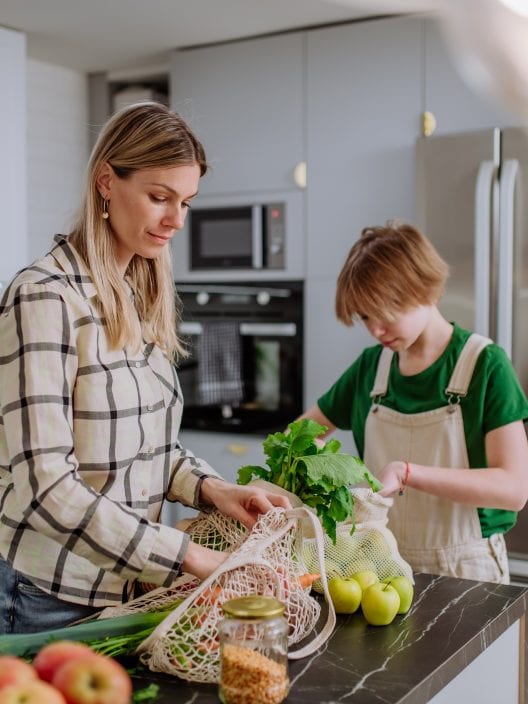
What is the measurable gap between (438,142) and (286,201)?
2.16ft

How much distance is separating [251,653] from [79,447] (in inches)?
17.0

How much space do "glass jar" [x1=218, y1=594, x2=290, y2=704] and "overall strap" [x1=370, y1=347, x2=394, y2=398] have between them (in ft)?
3.46

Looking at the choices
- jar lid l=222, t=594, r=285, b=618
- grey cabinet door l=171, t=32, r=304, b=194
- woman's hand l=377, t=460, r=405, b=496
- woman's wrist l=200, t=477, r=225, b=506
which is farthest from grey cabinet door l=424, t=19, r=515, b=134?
jar lid l=222, t=594, r=285, b=618

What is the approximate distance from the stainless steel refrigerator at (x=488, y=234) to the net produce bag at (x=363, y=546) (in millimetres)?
1291

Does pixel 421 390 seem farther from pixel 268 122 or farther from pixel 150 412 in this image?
pixel 268 122

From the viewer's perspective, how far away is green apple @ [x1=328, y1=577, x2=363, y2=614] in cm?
141

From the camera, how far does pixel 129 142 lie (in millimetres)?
1382

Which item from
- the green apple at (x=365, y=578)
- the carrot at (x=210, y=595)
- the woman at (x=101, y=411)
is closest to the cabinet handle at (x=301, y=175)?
the woman at (x=101, y=411)

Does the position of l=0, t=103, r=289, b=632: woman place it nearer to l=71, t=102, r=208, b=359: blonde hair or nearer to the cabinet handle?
l=71, t=102, r=208, b=359: blonde hair

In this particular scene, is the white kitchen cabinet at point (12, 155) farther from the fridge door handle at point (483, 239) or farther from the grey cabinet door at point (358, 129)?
the fridge door handle at point (483, 239)

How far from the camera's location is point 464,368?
191cm

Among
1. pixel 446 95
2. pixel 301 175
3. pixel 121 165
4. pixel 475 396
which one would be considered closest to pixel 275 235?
pixel 301 175

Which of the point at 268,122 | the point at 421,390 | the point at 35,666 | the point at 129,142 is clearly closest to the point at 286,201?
the point at 268,122

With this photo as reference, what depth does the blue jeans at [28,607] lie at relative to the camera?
1.36 meters
